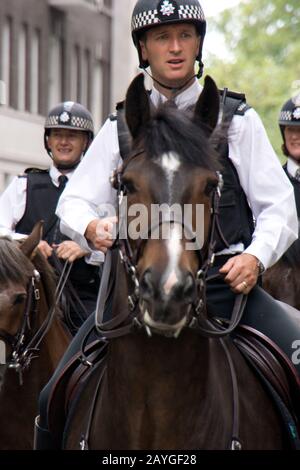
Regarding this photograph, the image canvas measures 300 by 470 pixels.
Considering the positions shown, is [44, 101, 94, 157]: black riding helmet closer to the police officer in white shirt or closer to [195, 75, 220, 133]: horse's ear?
the police officer in white shirt

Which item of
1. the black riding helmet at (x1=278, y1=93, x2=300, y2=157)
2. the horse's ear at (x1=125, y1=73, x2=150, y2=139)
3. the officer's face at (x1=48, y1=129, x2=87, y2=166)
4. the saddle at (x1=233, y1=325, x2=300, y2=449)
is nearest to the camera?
the horse's ear at (x1=125, y1=73, x2=150, y2=139)

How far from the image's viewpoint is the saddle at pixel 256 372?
6.23m

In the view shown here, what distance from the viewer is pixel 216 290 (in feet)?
21.0

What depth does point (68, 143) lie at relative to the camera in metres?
11.6

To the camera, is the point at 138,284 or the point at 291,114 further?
the point at 291,114

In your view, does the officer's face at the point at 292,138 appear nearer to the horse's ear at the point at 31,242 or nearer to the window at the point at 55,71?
the horse's ear at the point at 31,242

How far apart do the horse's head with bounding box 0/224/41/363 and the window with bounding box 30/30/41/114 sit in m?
26.7

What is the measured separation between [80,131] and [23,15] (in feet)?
76.1

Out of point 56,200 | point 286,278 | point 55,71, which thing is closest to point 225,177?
point 286,278

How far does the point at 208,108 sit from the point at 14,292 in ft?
10.2

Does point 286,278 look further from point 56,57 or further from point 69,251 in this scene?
point 56,57

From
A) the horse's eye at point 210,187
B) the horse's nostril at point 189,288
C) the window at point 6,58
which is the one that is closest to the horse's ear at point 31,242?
the horse's eye at point 210,187

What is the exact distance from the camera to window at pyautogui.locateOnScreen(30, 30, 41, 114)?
115ft

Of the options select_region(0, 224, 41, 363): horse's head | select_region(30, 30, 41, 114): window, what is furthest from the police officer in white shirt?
select_region(30, 30, 41, 114): window
